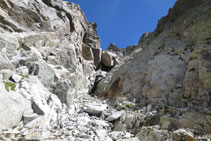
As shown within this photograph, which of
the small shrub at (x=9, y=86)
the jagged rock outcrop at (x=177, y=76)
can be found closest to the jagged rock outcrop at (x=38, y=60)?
the small shrub at (x=9, y=86)

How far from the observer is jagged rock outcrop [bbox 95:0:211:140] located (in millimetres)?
11867

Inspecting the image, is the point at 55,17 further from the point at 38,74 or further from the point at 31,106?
the point at 31,106

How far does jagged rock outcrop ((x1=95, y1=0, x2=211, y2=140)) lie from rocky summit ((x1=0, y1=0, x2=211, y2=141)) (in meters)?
0.07

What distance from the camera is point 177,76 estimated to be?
17.3 m

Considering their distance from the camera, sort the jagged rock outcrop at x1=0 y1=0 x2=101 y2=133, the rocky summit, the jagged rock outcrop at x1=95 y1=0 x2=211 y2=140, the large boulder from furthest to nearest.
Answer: the jagged rock outcrop at x1=95 y1=0 x2=211 y2=140 → the jagged rock outcrop at x1=0 y1=0 x2=101 y2=133 → the rocky summit → the large boulder

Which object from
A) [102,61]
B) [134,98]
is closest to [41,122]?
[134,98]

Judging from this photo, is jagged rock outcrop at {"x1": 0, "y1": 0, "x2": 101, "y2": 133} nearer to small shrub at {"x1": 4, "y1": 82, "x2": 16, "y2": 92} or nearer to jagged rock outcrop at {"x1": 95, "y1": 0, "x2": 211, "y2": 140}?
small shrub at {"x1": 4, "y1": 82, "x2": 16, "y2": 92}

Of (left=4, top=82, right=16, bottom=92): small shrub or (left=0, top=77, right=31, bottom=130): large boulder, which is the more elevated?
(left=4, top=82, right=16, bottom=92): small shrub

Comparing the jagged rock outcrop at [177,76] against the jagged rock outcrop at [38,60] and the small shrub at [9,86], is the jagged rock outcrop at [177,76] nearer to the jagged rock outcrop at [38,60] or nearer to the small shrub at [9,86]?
the jagged rock outcrop at [38,60]

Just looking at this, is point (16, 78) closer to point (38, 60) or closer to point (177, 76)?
point (38, 60)

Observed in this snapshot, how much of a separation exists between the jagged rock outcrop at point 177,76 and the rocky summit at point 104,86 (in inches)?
2.7

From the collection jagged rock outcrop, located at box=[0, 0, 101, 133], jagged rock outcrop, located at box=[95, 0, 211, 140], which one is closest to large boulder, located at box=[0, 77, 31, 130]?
jagged rock outcrop, located at box=[0, 0, 101, 133]

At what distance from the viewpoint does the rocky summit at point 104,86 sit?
9.64 m

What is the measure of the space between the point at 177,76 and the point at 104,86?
13.2 metres
